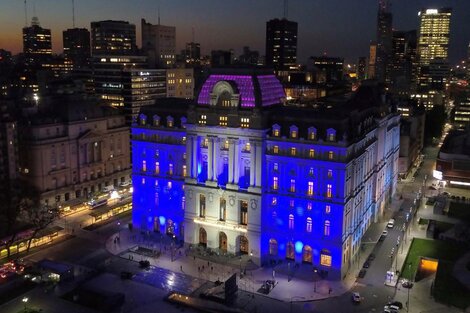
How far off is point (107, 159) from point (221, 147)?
59.6 metres

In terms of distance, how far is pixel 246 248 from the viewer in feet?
348

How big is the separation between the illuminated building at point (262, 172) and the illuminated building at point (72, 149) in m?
33.0

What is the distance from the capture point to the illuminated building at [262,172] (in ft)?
318

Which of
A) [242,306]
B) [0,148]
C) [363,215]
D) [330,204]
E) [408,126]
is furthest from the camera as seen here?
[408,126]

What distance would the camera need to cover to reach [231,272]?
9869cm

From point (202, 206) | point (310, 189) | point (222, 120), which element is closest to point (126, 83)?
point (202, 206)

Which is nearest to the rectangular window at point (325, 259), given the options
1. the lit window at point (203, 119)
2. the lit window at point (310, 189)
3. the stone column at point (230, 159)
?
the lit window at point (310, 189)

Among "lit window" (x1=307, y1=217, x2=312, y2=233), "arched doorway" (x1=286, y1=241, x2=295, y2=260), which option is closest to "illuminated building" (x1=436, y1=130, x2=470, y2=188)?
"lit window" (x1=307, y1=217, x2=312, y2=233)

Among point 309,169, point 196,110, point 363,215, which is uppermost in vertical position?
point 196,110

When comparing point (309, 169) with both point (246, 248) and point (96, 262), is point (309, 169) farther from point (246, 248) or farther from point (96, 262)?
point (96, 262)

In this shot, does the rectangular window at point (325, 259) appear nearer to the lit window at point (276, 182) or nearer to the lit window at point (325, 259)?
→ the lit window at point (325, 259)

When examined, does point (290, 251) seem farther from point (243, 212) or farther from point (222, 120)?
point (222, 120)

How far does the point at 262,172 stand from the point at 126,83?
3699 inches

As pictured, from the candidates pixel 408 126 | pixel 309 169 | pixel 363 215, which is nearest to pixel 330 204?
pixel 309 169
